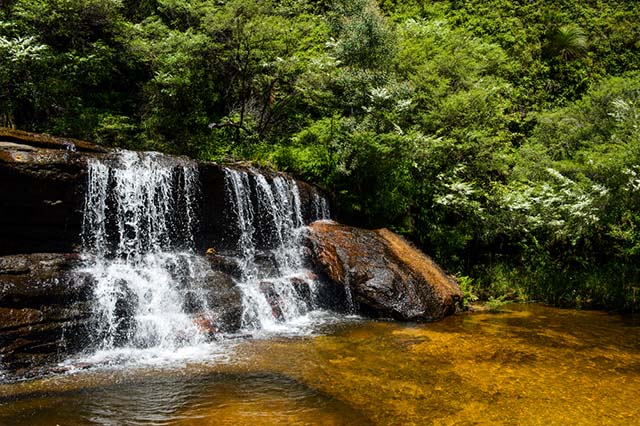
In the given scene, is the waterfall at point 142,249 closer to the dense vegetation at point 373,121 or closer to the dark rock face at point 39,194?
the dark rock face at point 39,194

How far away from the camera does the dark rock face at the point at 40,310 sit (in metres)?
5.92

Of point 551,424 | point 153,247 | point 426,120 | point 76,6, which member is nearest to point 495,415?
point 551,424

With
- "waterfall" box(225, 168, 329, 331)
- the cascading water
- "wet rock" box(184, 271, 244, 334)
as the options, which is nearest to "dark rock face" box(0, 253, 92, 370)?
the cascading water

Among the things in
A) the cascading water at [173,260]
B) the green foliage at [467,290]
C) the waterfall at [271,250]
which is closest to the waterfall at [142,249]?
the cascading water at [173,260]

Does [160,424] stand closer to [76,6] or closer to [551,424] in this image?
[551,424]

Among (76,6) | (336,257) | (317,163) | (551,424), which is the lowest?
(551,424)

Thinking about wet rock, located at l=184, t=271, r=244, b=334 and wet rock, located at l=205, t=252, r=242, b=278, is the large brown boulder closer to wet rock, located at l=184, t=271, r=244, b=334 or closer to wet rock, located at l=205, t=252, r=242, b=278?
wet rock, located at l=205, t=252, r=242, b=278

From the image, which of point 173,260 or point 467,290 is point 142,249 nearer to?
point 173,260

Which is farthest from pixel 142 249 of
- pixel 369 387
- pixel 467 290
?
pixel 467 290

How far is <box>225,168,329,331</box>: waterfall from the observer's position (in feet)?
28.3

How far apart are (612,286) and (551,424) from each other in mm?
8192

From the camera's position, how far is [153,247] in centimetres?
905

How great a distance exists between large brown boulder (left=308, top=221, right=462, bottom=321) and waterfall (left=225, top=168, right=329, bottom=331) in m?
0.64

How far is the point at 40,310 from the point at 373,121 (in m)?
9.84
